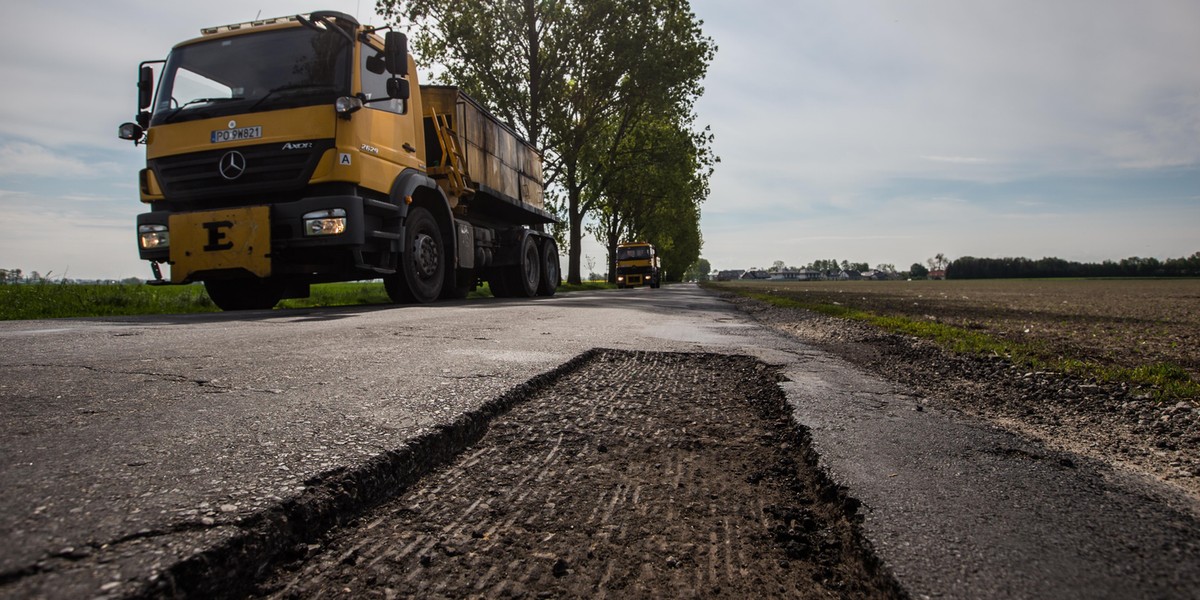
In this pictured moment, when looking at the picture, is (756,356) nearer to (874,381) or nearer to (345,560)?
(874,381)

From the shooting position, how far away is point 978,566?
121 cm

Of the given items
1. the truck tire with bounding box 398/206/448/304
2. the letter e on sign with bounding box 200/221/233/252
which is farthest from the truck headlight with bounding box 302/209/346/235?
the truck tire with bounding box 398/206/448/304

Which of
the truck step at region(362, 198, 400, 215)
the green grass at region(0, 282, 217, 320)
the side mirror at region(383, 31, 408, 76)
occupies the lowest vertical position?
the green grass at region(0, 282, 217, 320)

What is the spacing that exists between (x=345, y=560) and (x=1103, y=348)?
515cm

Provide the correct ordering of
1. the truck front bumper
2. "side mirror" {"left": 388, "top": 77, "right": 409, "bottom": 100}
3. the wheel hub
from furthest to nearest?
1. the wheel hub
2. "side mirror" {"left": 388, "top": 77, "right": 409, "bottom": 100}
3. the truck front bumper

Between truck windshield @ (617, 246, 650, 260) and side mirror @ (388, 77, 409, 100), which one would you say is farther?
truck windshield @ (617, 246, 650, 260)

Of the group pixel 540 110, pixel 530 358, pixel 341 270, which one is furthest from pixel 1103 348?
pixel 540 110

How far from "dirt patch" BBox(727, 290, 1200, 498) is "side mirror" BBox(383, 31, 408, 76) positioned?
569cm

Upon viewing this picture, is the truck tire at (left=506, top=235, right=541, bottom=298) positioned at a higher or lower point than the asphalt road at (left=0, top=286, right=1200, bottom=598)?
higher

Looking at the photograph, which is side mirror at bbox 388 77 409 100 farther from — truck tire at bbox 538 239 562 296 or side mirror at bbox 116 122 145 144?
truck tire at bbox 538 239 562 296

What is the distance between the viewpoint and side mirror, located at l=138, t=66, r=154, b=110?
750 centimetres

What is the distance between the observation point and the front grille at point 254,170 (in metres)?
6.93

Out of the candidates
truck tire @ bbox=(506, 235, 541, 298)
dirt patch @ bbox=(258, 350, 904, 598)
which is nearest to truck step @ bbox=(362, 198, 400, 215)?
truck tire @ bbox=(506, 235, 541, 298)

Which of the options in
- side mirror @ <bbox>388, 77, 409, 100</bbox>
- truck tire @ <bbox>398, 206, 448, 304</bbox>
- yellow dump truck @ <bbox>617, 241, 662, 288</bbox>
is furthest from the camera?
yellow dump truck @ <bbox>617, 241, 662, 288</bbox>
